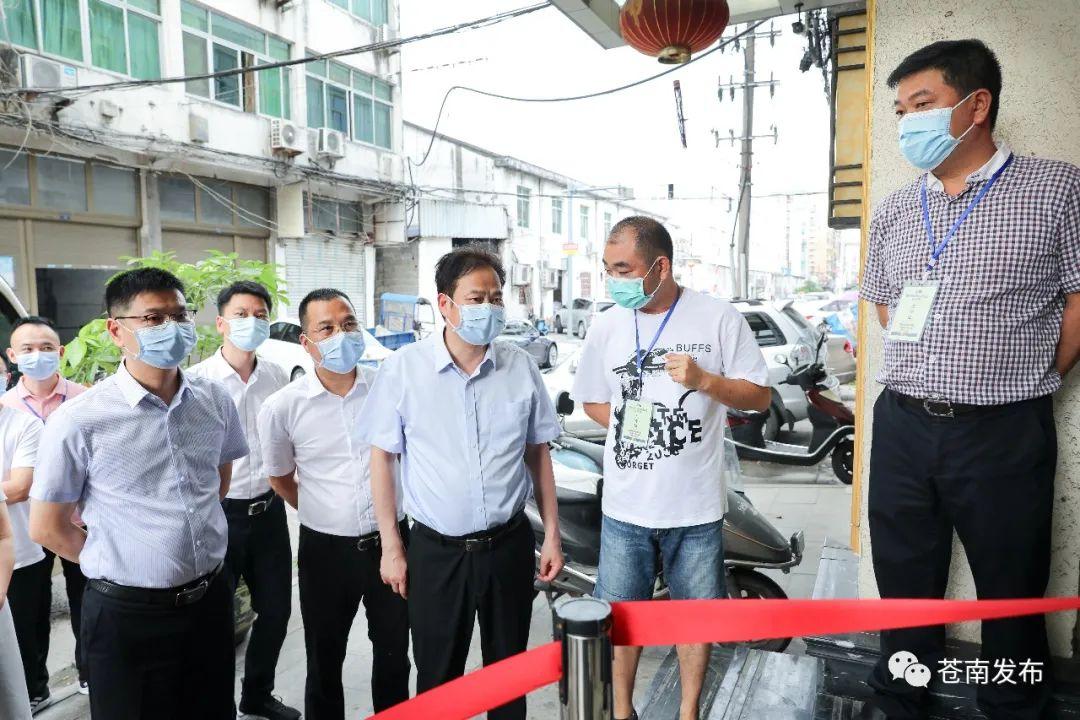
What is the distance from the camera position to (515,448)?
2359mm

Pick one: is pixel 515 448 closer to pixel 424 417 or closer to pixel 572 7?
pixel 424 417

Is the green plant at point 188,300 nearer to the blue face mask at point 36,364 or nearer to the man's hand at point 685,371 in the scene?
the blue face mask at point 36,364

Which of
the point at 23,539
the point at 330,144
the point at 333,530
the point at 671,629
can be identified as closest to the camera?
the point at 671,629

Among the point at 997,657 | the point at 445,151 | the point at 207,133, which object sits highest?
the point at 445,151

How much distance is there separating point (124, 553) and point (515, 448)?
116 centimetres

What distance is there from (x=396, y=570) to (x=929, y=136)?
2.02 m

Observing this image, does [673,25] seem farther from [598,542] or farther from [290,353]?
[290,353]

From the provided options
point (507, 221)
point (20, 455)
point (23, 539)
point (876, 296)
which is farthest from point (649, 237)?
point (507, 221)

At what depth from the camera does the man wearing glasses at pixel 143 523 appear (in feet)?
6.63

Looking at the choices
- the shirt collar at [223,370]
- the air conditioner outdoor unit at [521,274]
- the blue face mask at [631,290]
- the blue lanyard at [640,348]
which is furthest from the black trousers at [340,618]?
the air conditioner outdoor unit at [521,274]

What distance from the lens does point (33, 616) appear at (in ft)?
9.87

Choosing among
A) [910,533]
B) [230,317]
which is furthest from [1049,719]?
[230,317]

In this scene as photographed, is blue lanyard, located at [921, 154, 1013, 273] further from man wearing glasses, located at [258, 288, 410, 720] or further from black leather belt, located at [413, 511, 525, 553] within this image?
man wearing glasses, located at [258, 288, 410, 720]

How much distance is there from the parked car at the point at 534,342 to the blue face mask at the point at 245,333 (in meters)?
13.0
